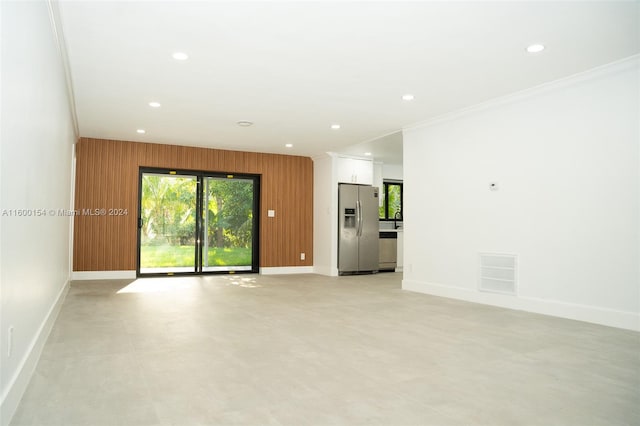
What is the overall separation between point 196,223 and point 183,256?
68 centimetres

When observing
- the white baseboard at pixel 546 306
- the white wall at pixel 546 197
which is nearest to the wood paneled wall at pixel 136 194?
the white wall at pixel 546 197

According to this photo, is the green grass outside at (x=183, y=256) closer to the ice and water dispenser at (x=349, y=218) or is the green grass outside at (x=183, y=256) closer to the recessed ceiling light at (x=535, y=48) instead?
the ice and water dispenser at (x=349, y=218)

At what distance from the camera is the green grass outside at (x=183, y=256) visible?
8.04 m

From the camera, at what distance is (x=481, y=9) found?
124 inches

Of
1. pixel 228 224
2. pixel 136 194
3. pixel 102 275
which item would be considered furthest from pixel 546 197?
pixel 102 275

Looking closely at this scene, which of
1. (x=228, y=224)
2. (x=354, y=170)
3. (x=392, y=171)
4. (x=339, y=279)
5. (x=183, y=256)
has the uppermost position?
(x=392, y=171)

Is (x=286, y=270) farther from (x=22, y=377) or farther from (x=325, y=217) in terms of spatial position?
(x=22, y=377)

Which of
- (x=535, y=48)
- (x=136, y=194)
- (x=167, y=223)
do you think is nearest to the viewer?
(x=535, y=48)

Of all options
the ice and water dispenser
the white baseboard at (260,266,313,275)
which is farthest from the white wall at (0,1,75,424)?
the ice and water dispenser

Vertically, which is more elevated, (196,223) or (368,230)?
(196,223)

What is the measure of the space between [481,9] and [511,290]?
128 inches

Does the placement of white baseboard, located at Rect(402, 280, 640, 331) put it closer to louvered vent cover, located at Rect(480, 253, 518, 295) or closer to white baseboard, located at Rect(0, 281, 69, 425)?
louvered vent cover, located at Rect(480, 253, 518, 295)

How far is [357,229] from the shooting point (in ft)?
28.9

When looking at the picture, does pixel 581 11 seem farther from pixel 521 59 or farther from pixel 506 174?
pixel 506 174
